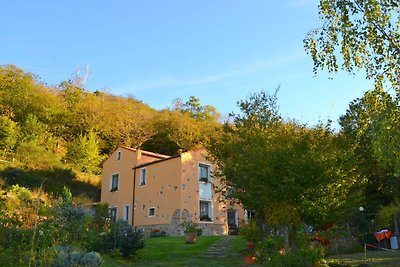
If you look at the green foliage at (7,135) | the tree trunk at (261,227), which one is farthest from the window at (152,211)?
the tree trunk at (261,227)

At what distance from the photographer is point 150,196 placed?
93.2ft

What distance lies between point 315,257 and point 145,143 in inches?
1278

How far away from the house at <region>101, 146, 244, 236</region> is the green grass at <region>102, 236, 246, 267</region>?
7421 mm

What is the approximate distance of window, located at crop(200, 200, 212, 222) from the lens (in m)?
27.4

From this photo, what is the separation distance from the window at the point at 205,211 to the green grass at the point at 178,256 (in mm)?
8079

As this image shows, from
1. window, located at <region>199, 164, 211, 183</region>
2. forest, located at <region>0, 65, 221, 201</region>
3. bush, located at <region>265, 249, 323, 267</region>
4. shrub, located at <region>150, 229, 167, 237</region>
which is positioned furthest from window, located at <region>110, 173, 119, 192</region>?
bush, located at <region>265, 249, 323, 267</region>

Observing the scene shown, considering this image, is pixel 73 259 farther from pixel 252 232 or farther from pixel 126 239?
pixel 252 232

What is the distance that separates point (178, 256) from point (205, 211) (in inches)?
506

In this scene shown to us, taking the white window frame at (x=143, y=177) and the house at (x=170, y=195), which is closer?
the house at (x=170, y=195)

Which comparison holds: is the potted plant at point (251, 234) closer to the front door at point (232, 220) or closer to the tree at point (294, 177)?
the tree at point (294, 177)

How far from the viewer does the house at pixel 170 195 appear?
2677cm

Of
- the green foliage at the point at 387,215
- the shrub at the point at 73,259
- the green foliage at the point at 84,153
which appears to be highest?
the green foliage at the point at 84,153

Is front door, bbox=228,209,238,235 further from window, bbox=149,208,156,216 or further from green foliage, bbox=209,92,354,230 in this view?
green foliage, bbox=209,92,354,230

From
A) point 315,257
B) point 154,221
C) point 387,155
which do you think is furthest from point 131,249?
point 154,221
